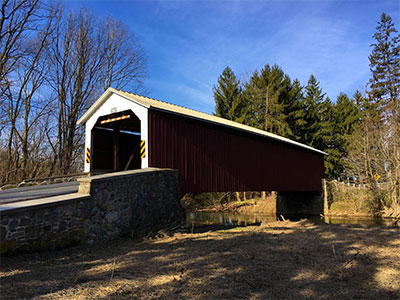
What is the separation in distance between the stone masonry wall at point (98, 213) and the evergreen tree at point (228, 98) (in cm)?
2028

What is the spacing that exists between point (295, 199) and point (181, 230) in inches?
648

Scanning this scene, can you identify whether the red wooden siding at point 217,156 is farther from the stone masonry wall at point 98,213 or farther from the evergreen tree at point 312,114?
the evergreen tree at point 312,114

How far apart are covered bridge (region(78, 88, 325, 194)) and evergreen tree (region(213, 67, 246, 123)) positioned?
13296 millimetres

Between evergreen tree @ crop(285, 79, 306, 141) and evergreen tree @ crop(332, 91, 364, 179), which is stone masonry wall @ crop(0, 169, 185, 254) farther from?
evergreen tree @ crop(332, 91, 364, 179)

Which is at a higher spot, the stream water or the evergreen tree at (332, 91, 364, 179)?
the evergreen tree at (332, 91, 364, 179)

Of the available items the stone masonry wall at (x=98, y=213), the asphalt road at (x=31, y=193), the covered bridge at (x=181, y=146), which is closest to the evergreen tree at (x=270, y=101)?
the covered bridge at (x=181, y=146)

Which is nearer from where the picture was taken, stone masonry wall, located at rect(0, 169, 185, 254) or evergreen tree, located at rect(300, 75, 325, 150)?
stone masonry wall, located at rect(0, 169, 185, 254)

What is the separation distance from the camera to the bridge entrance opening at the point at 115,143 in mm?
11086

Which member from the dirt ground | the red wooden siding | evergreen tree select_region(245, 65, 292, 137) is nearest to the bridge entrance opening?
the red wooden siding

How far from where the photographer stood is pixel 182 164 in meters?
9.92

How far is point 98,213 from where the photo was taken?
6.71 meters

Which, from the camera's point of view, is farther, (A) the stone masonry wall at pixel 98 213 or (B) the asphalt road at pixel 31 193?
(B) the asphalt road at pixel 31 193

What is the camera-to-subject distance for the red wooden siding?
31.1 ft

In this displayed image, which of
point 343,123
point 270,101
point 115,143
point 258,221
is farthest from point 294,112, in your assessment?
point 115,143
